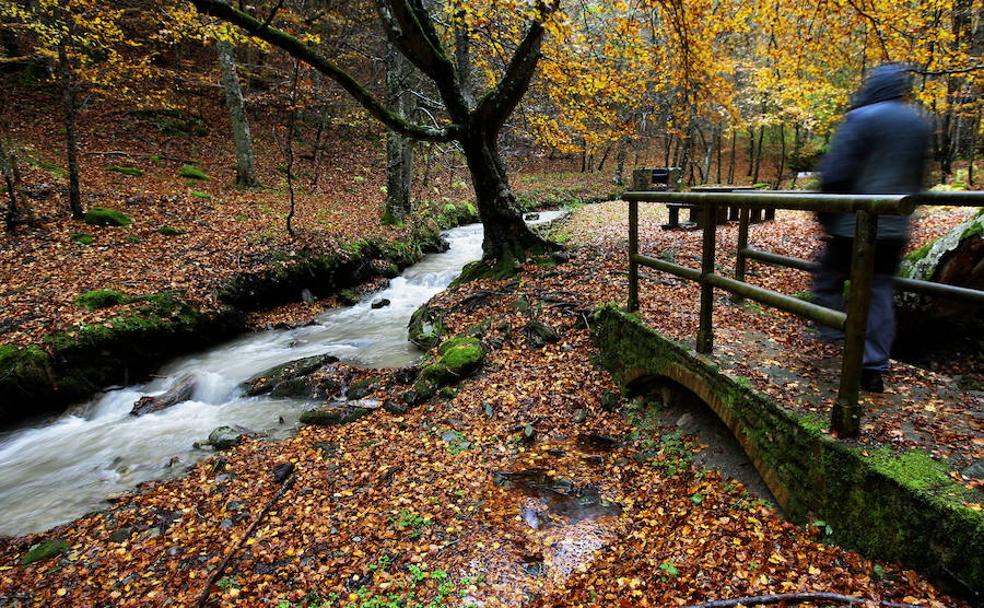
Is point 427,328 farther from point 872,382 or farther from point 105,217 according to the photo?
point 105,217

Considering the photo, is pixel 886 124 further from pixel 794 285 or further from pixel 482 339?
pixel 482 339

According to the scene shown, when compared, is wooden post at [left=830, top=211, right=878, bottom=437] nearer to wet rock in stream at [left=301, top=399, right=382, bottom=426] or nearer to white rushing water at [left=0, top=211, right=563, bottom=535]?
wet rock in stream at [left=301, top=399, right=382, bottom=426]

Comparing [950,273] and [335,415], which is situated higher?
[950,273]

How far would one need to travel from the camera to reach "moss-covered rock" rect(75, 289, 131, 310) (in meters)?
8.30

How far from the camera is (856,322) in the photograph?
8.45ft

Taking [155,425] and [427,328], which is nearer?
[155,425]

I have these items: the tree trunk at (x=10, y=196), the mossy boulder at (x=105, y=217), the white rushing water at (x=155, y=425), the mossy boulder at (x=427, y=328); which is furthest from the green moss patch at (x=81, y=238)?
the mossy boulder at (x=427, y=328)

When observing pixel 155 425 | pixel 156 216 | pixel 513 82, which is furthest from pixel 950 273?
pixel 156 216

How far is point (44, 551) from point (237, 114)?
1385 centimetres

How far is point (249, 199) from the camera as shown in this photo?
49.3 feet

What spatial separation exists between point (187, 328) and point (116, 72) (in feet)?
31.4

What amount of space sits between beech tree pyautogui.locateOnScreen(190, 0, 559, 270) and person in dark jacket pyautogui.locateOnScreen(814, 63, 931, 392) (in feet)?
16.3

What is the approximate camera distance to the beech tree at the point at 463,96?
775 cm

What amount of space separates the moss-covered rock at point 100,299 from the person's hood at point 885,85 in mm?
10324
